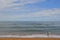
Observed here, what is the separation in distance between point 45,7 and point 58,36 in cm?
25

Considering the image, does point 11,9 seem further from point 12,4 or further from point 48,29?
point 48,29

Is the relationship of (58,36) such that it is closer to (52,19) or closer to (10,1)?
(52,19)

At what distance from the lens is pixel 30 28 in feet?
3.35

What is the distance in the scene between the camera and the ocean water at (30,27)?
1.02 metres

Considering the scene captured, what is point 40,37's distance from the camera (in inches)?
39.9

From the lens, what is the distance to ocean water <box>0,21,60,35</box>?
1.02 metres

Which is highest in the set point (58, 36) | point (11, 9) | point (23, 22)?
point (11, 9)

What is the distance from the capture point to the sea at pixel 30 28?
102cm

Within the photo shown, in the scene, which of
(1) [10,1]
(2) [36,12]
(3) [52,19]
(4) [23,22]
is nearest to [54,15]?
(3) [52,19]

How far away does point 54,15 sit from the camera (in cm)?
102

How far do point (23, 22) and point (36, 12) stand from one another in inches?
5.1

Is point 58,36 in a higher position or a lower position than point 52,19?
lower

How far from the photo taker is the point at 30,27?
1021mm

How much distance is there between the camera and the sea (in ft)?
3.34
